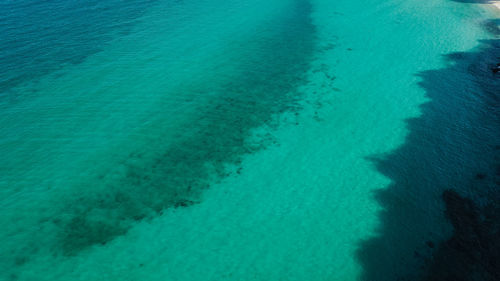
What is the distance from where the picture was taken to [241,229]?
51.3 ft

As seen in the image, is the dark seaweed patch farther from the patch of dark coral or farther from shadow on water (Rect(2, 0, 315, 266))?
the patch of dark coral

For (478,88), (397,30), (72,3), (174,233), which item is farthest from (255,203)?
(72,3)

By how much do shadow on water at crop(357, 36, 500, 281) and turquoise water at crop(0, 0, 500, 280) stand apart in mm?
105

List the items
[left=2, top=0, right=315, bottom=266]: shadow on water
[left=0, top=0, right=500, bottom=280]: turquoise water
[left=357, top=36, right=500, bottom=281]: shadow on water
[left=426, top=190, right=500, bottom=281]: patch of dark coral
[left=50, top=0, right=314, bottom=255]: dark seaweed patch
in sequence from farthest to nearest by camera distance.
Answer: [left=50, top=0, right=314, bottom=255]: dark seaweed patch → [left=2, top=0, right=315, bottom=266]: shadow on water → [left=0, top=0, right=500, bottom=280]: turquoise water → [left=357, top=36, right=500, bottom=281]: shadow on water → [left=426, top=190, right=500, bottom=281]: patch of dark coral

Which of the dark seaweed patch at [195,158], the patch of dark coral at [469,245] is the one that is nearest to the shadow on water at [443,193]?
the patch of dark coral at [469,245]

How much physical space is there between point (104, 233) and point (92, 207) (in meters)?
1.85

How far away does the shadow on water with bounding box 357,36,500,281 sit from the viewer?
1415cm

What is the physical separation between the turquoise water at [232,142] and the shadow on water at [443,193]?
11 cm

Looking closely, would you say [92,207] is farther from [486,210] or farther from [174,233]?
[486,210]

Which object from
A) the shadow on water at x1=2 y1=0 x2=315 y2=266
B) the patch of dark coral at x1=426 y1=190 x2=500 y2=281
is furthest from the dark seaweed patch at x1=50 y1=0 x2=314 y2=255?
the patch of dark coral at x1=426 y1=190 x2=500 y2=281

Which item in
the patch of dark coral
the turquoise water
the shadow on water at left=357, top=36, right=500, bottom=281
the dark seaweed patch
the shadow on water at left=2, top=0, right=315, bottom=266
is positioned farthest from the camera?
the dark seaweed patch

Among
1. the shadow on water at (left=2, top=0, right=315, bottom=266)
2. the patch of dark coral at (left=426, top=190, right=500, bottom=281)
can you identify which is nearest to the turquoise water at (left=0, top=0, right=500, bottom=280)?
the shadow on water at (left=2, top=0, right=315, bottom=266)

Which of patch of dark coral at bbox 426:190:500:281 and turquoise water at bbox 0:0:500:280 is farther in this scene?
turquoise water at bbox 0:0:500:280

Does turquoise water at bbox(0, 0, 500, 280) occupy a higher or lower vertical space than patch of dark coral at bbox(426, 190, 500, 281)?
higher
